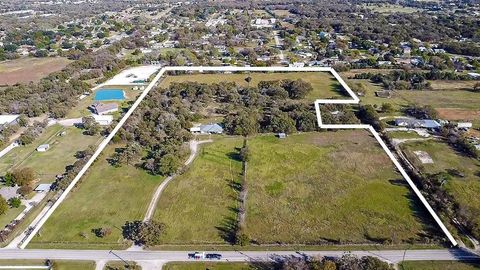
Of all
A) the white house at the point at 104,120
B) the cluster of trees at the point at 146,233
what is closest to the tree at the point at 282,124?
the cluster of trees at the point at 146,233

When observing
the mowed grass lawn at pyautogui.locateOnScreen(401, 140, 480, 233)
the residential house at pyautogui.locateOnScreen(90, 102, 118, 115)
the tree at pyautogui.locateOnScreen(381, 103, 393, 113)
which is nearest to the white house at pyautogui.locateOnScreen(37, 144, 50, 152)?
the residential house at pyautogui.locateOnScreen(90, 102, 118, 115)

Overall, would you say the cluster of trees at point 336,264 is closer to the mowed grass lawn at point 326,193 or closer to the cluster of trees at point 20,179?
the mowed grass lawn at point 326,193

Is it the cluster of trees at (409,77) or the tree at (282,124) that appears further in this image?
the cluster of trees at (409,77)

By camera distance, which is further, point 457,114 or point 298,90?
point 298,90

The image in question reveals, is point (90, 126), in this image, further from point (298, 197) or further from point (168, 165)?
point (298, 197)

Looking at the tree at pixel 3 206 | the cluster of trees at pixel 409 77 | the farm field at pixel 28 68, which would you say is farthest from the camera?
the farm field at pixel 28 68

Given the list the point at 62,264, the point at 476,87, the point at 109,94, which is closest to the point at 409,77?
the point at 476,87

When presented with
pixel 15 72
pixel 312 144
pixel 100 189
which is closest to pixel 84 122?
pixel 100 189
